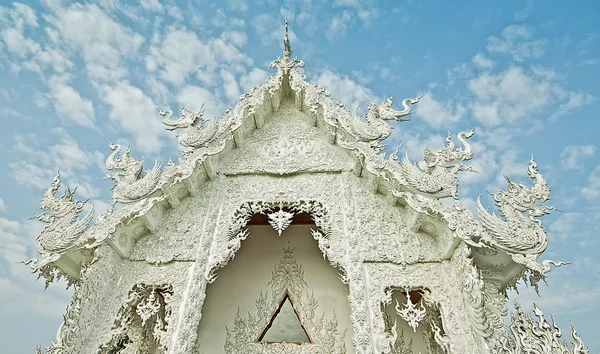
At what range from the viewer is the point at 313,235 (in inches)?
192

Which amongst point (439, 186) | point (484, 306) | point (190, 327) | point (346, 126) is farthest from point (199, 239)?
point (484, 306)

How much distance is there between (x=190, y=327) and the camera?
149 inches

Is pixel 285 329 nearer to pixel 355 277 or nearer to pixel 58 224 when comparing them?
pixel 355 277

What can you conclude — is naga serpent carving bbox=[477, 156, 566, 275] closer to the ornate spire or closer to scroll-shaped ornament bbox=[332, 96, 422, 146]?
scroll-shaped ornament bbox=[332, 96, 422, 146]

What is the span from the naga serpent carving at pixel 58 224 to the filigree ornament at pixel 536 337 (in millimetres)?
4482

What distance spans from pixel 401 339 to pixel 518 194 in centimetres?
266

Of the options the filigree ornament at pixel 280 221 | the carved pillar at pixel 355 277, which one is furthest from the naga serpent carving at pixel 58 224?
the carved pillar at pixel 355 277

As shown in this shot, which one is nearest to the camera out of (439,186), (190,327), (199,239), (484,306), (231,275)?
(484,306)

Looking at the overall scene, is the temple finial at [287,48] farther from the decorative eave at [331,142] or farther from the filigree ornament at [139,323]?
the filigree ornament at [139,323]

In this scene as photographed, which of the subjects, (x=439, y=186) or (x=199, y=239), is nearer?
(x=439, y=186)

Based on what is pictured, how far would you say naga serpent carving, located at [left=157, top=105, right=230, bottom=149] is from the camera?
15.8 feet

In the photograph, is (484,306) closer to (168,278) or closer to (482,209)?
(482,209)

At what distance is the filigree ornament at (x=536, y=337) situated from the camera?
A: 3086mm

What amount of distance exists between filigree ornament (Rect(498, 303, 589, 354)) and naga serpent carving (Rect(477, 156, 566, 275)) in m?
0.46
